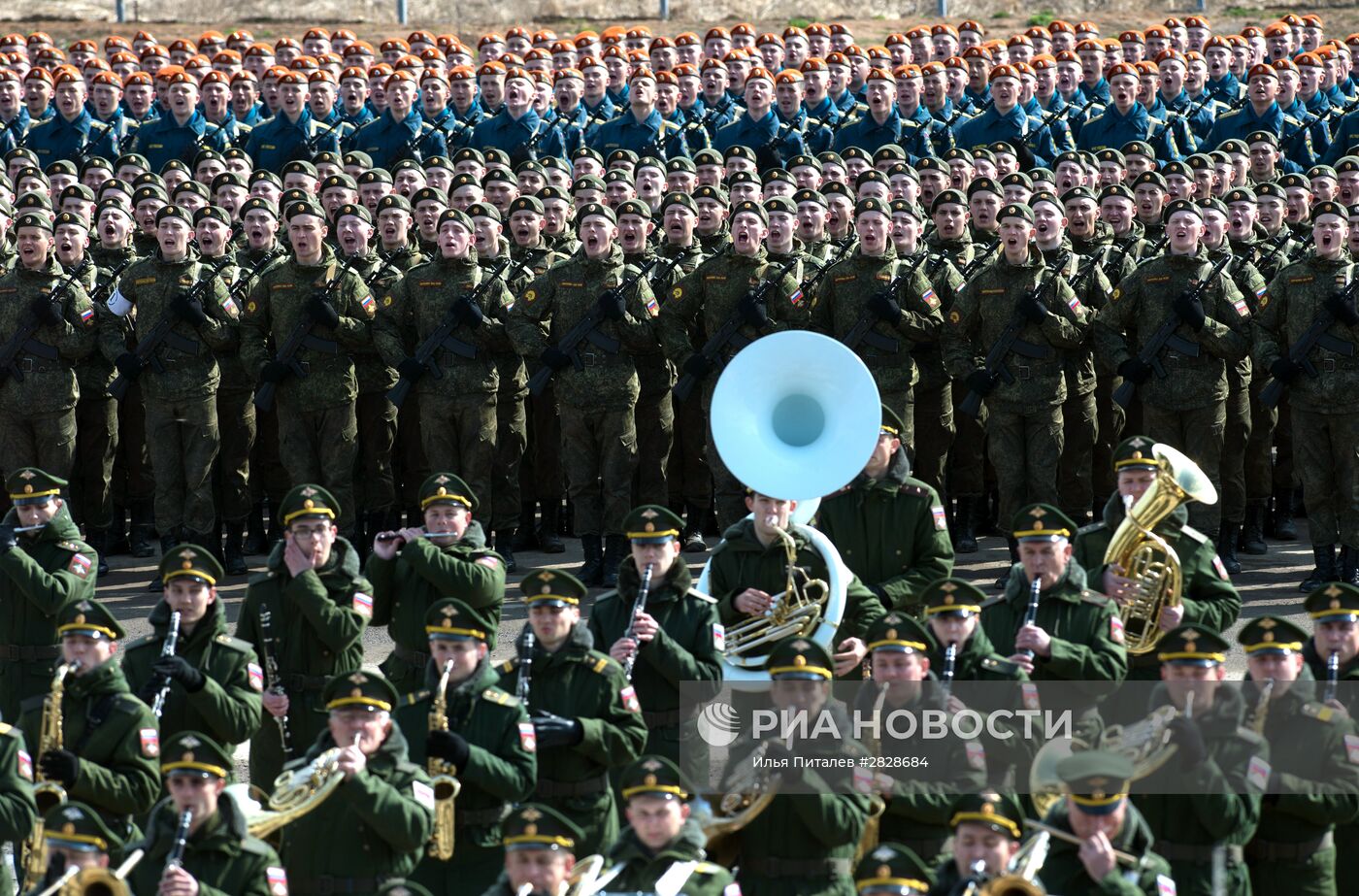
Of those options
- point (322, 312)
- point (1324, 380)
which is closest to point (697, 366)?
point (322, 312)

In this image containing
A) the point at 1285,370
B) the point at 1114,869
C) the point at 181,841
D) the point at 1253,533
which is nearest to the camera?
the point at 1114,869

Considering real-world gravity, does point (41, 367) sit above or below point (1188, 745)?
above

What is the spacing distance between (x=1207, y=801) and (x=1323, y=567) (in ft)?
20.3

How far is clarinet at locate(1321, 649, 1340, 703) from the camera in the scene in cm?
1036

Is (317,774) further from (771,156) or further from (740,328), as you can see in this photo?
(771,156)

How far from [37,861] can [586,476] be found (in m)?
7.09

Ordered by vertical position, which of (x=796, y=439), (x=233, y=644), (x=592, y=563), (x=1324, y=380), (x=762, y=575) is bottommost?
(x=592, y=563)

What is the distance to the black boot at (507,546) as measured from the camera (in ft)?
55.1

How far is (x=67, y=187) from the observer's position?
18.5 metres

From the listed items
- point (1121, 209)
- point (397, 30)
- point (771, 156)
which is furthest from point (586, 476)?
point (397, 30)

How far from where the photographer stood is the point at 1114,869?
900 centimetres

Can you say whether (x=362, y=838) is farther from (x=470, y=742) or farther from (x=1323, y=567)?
(x=1323, y=567)

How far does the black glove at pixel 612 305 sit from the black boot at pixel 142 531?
148 inches

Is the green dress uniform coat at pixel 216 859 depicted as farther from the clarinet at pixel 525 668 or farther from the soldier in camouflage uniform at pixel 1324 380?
the soldier in camouflage uniform at pixel 1324 380
